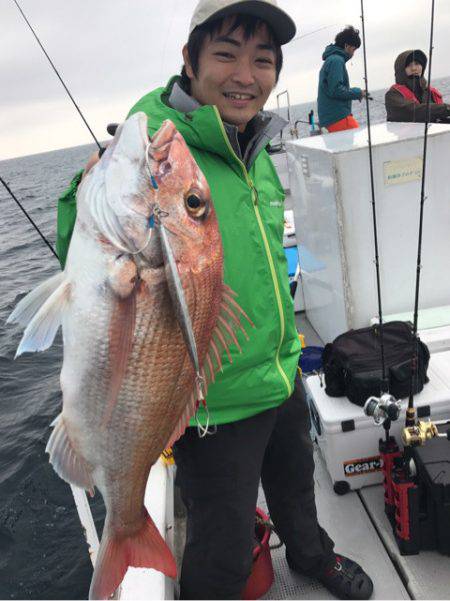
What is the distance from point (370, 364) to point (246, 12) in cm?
206

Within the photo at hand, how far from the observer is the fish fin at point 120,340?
142cm

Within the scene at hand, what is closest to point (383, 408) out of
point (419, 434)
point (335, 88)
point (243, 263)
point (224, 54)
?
point (419, 434)

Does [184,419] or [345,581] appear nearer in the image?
[184,419]

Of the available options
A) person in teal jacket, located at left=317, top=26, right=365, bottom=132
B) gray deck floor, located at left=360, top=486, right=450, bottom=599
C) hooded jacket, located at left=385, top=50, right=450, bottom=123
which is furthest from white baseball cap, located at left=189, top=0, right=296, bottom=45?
person in teal jacket, located at left=317, top=26, right=365, bottom=132

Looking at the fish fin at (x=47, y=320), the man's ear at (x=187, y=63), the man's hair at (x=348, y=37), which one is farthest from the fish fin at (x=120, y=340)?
the man's hair at (x=348, y=37)

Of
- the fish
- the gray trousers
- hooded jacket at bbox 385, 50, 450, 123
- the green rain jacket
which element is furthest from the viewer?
hooded jacket at bbox 385, 50, 450, 123

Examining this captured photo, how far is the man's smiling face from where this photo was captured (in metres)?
1.84

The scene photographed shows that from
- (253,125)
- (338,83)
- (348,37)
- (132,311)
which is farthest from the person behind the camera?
(338,83)

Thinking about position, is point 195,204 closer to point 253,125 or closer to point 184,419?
point 184,419

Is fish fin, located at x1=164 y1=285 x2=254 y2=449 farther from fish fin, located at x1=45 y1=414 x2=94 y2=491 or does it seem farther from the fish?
fish fin, located at x1=45 y1=414 x2=94 y2=491

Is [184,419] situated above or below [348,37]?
above

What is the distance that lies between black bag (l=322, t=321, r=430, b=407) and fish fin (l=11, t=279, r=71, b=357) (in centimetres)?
200

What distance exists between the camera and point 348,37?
272 inches

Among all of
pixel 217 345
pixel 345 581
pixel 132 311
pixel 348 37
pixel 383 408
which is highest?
pixel 132 311
